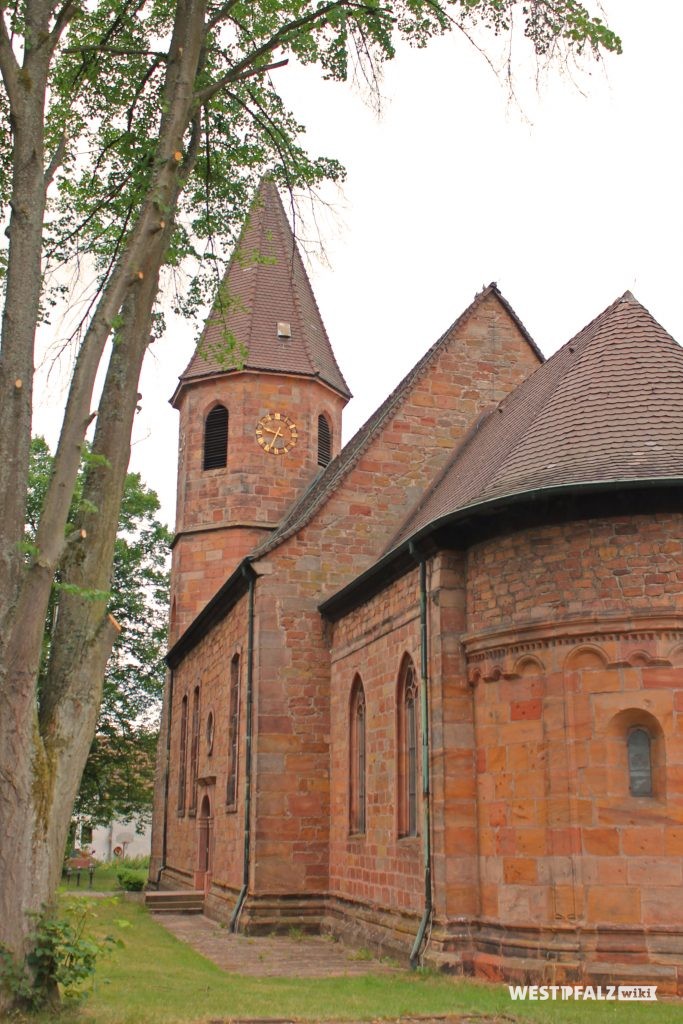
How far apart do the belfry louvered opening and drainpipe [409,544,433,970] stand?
13052mm

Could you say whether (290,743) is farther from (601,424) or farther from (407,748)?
(601,424)

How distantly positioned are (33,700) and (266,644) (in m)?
9.63

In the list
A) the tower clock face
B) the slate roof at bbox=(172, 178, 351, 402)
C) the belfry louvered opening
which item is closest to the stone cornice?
the tower clock face

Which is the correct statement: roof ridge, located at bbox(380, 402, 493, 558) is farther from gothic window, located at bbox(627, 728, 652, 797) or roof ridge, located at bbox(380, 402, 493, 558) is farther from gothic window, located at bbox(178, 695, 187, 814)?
gothic window, located at bbox(178, 695, 187, 814)

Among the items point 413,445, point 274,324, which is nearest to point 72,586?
point 413,445

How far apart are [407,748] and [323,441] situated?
13.3 metres

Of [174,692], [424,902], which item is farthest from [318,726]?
[174,692]

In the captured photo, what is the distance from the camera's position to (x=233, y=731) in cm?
1950

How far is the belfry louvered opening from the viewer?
84.1 ft

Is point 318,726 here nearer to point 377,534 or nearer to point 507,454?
point 377,534

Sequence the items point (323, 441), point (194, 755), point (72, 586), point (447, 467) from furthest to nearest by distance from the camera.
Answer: point (323, 441), point (194, 755), point (447, 467), point (72, 586)

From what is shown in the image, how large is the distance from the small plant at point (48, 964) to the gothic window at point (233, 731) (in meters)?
10.7

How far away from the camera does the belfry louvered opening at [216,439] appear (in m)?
25.6

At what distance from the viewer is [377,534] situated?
18266 mm
